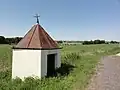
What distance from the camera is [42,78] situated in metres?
13.9

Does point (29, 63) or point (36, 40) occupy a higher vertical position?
point (36, 40)

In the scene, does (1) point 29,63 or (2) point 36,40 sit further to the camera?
(2) point 36,40

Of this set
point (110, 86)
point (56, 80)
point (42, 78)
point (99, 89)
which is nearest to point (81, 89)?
point (99, 89)

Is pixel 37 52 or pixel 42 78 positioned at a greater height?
pixel 37 52

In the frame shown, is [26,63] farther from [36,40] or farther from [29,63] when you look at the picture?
[36,40]

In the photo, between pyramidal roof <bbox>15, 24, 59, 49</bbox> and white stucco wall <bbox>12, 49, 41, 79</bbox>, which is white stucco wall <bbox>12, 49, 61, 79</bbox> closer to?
white stucco wall <bbox>12, 49, 41, 79</bbox>

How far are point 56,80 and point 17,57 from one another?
10.3ft

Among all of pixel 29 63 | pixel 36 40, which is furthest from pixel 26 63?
pixel 36 40

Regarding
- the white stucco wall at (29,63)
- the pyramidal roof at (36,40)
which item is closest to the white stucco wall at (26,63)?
the white stucco wall at (29,63)

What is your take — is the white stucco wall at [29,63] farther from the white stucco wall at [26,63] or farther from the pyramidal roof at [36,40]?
the pyramidal roof at [36,40]

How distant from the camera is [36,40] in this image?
50.6 ft

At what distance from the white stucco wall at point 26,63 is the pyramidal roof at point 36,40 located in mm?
417

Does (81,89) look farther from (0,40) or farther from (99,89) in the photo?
(0,40)

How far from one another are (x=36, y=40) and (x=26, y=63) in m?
1.96
